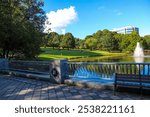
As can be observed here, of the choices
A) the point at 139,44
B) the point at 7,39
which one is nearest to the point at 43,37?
the point at 7,39

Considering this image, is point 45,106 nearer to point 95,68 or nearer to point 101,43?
point 95,68

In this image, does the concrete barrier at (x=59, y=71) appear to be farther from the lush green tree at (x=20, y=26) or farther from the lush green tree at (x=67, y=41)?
the lush green tree at (x=67, y=41)

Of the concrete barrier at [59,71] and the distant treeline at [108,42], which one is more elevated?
the distant treeline at [108,42]

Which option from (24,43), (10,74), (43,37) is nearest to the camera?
(10,74)

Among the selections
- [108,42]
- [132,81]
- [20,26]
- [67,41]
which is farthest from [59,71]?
[108,42]

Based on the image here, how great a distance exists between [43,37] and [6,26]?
7.37 meters

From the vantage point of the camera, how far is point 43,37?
2758 centimetres

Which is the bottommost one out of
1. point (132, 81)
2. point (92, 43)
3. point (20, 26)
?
point (132, 81)

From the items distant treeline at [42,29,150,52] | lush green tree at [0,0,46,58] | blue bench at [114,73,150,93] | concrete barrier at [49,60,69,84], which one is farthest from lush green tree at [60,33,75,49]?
blue bench at [114,73,150,93]

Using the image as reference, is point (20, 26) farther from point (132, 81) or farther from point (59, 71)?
point (132, 81)

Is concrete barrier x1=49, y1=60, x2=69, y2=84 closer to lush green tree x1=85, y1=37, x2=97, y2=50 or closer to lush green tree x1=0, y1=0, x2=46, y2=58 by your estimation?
lush green tree x1=0, y1=0, x2=46, y2=58

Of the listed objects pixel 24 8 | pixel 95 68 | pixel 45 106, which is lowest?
pixel 45 106

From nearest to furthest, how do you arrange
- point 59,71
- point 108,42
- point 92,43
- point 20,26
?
point 59,71 → point 20,26 → point 108,42 → point 92,43

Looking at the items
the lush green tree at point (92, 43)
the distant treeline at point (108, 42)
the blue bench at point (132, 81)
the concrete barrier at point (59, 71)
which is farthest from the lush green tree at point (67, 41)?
the blue bench at point (132, 81)
